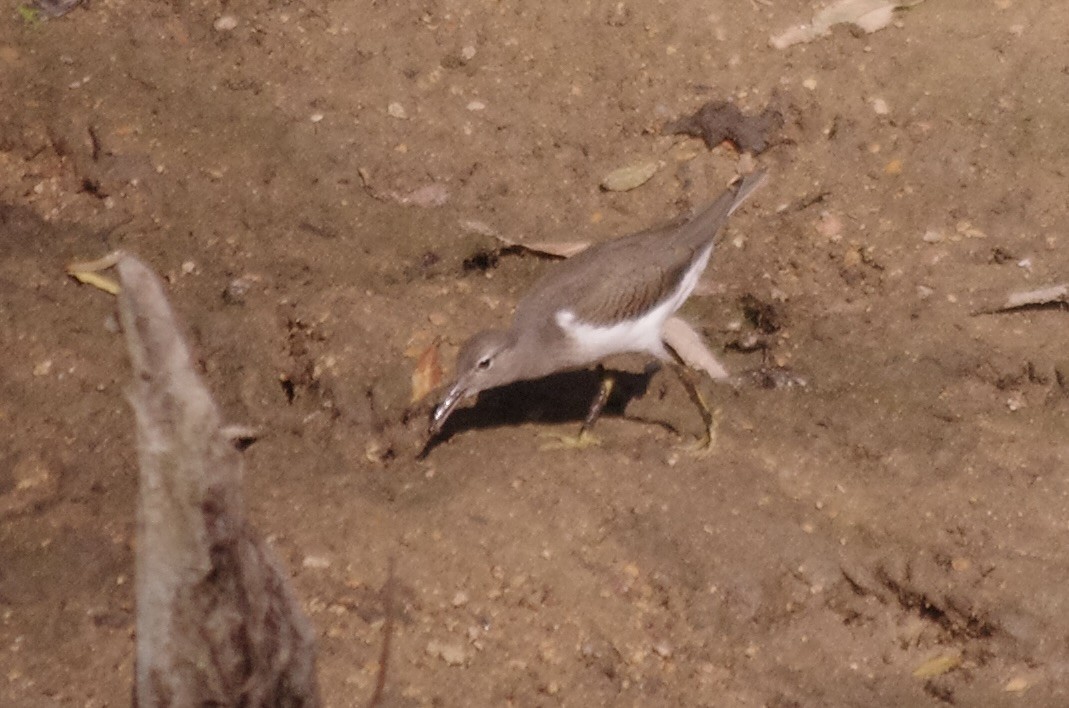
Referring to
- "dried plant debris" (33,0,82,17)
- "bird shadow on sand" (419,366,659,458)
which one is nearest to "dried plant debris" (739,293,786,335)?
"bird shadow on sand" (419,366,659,458)

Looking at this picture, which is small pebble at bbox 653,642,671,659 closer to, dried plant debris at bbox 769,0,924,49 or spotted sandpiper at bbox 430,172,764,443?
spotted sandpiper at bbox 430,172,764,443

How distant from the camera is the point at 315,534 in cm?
413

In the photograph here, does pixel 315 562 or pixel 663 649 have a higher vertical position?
pixel 315 562

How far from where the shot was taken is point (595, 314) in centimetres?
487

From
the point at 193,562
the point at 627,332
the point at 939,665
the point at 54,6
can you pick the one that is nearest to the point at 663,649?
the point at 939,665

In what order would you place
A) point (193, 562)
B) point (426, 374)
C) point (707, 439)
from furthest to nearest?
1. point (426, 374)
2. point (707, 439)
3. point (193, 562)

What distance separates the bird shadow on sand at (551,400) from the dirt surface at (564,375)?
3 centimetres

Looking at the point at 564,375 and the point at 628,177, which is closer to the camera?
the point at 564,375

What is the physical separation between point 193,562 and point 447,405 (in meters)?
2.04

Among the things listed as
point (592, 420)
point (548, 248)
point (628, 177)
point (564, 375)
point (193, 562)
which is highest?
point (193, 562)

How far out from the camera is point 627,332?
16.1 feet

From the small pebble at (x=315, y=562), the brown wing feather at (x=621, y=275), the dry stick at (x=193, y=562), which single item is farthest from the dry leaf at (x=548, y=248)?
the dry stick at (x=193, y=562)

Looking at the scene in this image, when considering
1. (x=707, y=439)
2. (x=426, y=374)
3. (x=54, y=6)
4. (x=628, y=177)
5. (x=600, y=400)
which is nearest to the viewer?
(x=707, y=439)

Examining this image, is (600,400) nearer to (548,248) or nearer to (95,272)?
(548,248)
